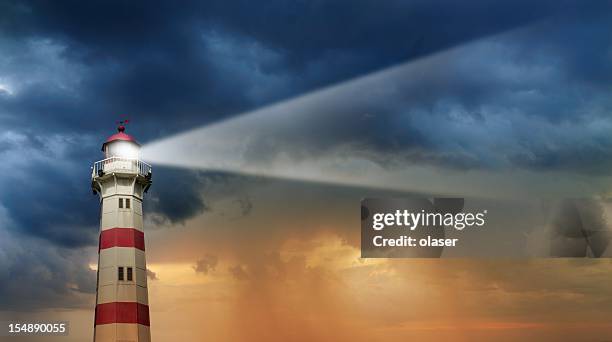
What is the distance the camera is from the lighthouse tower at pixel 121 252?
54219mm

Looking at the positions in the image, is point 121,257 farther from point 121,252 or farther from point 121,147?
point 121,147

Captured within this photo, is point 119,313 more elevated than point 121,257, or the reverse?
point 121,257

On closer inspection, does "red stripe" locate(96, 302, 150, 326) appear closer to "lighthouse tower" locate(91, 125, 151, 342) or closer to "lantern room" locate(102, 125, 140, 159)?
"lighthouse tower" locate(91, 125, 151, 342)

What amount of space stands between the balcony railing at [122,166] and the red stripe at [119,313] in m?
10.8

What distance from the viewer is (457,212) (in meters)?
51.6

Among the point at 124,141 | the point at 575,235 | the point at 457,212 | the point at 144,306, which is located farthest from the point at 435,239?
the point at 124,141

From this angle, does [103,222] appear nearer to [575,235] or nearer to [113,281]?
[113,281]

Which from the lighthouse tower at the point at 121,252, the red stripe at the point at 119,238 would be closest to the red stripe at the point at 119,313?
the lighthouse tower at the point at 121,252

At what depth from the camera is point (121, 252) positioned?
5559 cm

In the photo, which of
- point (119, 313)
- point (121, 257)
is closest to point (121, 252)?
point (121, 257)

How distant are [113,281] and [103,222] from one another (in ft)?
16.4

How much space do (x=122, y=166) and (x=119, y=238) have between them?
21.4 ft

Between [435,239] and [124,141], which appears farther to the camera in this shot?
[124,141]

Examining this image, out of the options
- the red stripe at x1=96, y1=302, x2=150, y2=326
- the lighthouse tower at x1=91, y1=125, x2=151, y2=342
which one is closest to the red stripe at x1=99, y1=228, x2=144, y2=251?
the lighthouse tower at x1=91, y1=125, x2=151, y2=342
